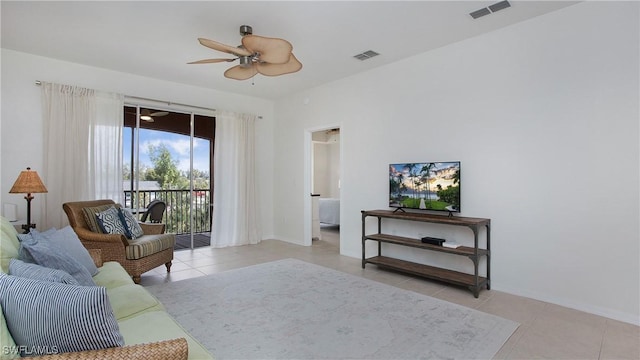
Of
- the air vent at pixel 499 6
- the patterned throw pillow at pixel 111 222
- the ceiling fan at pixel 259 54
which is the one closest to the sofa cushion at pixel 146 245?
the patterned throw pillow at pixel 111 222

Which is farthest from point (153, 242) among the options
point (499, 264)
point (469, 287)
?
point (499, 264)

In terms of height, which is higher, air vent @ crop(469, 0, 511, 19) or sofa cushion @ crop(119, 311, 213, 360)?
air vent @ crop(469, 0, 511, 19)

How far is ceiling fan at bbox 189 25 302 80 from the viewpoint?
9.10ft

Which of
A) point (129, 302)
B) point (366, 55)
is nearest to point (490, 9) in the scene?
point (366, 55)

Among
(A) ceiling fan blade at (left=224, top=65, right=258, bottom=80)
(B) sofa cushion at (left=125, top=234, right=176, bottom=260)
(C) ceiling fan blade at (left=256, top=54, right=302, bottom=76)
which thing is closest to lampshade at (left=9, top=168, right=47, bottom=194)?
(B) sofa cushion at (left=125, top=234, right=176, bottom=260)

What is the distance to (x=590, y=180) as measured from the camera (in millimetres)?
2959

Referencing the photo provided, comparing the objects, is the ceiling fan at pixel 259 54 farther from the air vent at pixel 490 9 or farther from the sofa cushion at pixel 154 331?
the sofa cushion at pixel 154 331

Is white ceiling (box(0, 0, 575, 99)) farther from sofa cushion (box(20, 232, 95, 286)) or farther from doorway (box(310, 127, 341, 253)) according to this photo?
doorway (box(310, 127, 341, 253))

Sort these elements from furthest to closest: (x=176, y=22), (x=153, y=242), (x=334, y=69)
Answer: (x=334, y=69), (x=153, y=242), (x=176, y=22)

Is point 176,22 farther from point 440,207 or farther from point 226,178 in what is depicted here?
point 440,207

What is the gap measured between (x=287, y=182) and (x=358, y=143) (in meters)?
2.03

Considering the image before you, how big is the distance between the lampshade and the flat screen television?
13.8ft

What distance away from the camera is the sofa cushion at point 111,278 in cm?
235

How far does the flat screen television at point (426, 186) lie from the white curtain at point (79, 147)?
13.2 feet
